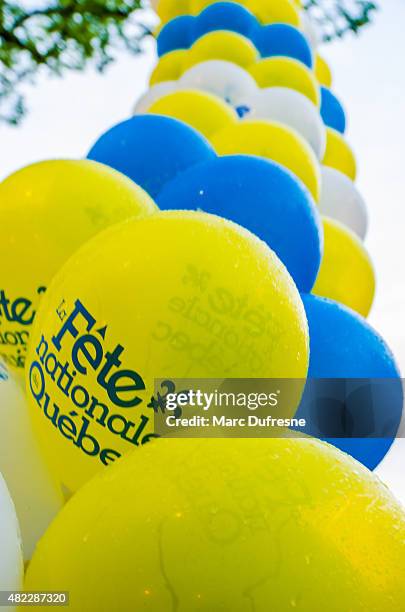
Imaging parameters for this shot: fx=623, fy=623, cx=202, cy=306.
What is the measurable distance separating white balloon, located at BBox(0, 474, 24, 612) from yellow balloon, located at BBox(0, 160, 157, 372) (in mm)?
303

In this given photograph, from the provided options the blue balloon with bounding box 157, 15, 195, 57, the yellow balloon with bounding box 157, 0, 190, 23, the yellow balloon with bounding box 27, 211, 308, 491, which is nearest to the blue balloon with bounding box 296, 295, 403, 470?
the yellow balloon with bounding box 27, 211, 308, 491

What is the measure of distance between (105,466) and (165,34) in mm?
2292

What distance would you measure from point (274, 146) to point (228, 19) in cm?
111

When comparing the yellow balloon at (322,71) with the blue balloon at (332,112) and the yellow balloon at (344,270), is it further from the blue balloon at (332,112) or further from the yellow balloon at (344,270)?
the yellow balloon at (344,270)

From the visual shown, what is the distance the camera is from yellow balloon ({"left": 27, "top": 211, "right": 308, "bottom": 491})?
0.58m

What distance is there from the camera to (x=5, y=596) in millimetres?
503

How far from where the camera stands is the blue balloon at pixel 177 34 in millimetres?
2467

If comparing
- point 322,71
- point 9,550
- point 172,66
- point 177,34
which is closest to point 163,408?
point 9,550

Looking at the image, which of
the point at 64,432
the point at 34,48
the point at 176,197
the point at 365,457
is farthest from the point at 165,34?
the point at 64,432

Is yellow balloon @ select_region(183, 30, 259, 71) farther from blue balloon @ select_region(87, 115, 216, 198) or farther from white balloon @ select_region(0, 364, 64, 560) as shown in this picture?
white balloon @ select_region(0, 364, 64, 560)

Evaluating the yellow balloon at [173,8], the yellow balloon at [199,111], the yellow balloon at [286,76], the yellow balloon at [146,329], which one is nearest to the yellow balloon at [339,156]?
the yellow balloon at [286,76]

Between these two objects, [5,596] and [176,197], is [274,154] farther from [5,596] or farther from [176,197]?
[5,596]

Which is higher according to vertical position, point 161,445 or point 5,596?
point 161,445

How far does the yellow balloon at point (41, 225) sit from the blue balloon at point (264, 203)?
19cm
